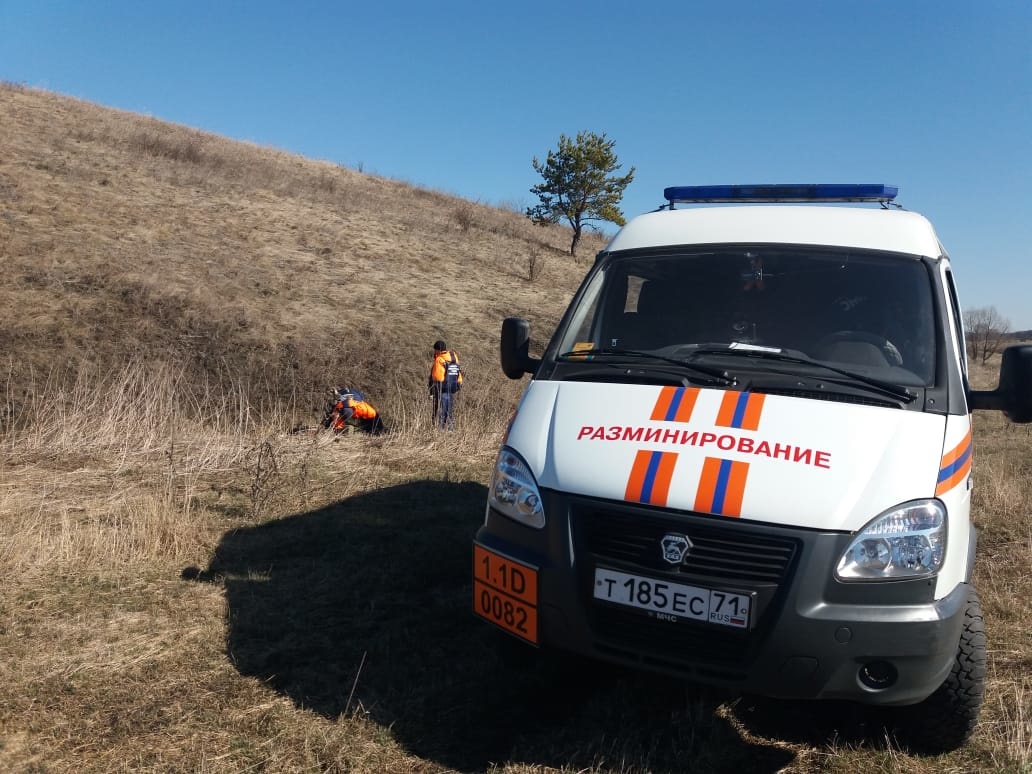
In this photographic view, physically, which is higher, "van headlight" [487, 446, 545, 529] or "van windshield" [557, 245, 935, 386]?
"van windshield" [557, 245, 935, 386]

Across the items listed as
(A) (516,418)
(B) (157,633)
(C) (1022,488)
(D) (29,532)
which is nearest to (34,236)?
(D) (29,532)

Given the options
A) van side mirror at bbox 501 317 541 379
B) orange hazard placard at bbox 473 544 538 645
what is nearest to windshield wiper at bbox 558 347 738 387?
van side mirror at bbox 501 317 541 379

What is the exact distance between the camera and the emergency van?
9.21 ft

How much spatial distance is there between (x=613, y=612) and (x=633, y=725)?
763 mm

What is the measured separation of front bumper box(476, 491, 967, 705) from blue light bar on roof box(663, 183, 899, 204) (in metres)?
3.00

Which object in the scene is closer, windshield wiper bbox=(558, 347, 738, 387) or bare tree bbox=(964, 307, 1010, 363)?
windshield wiper bbox=(558, 347, 738, 387)

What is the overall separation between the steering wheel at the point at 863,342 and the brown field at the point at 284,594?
5.34 ft

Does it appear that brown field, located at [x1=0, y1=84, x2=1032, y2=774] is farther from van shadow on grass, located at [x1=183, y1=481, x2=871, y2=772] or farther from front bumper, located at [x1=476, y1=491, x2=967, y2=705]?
front bumper, located at [x1=476, y1=491, x2=967, y2=705]

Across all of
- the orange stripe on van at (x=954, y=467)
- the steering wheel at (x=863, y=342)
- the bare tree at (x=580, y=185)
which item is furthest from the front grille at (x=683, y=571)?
the bare tree at (x=580, y=185)

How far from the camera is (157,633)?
4.14 meters

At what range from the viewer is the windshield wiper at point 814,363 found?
10.9 feet

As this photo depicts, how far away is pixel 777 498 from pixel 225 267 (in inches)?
722

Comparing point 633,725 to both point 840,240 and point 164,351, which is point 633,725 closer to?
point 840,240

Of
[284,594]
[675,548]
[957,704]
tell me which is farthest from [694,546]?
[284,594]
